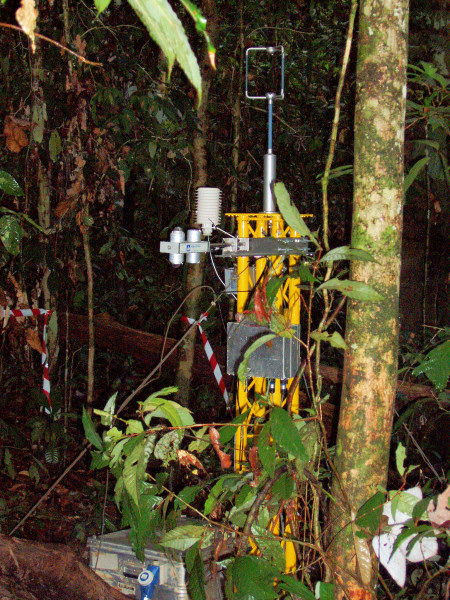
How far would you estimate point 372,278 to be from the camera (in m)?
1.56

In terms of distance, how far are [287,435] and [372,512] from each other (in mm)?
282

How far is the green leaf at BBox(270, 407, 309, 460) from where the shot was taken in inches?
58.2

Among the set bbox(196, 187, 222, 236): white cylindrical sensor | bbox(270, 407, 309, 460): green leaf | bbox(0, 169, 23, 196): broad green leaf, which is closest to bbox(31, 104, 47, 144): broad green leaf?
bbox(196, 187, 222, 236): white cylindrical sensor

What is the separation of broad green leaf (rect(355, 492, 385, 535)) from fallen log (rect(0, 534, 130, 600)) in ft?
2.87

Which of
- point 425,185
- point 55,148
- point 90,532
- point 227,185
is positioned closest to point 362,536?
point 90,532

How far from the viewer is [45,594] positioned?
→ 70.0 inches

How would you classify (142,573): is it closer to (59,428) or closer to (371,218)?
(371,218)

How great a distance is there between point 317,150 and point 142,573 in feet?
14.0

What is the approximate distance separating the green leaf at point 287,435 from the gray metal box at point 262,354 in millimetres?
832

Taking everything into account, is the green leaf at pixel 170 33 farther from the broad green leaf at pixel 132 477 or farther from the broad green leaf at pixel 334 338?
the broad green leaf at pixel 132 477

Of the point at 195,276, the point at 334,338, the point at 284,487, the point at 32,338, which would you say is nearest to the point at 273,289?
the point at 334,338

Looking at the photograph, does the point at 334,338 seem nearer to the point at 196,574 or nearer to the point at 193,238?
the point at 196,574


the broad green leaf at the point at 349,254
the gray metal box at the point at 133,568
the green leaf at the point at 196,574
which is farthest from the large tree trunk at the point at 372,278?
the gray metal box at the point at 133,568

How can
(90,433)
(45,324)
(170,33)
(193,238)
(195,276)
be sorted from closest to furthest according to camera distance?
(170,33) → (90,433) → (193,238) → (195,276) → (45,324)
